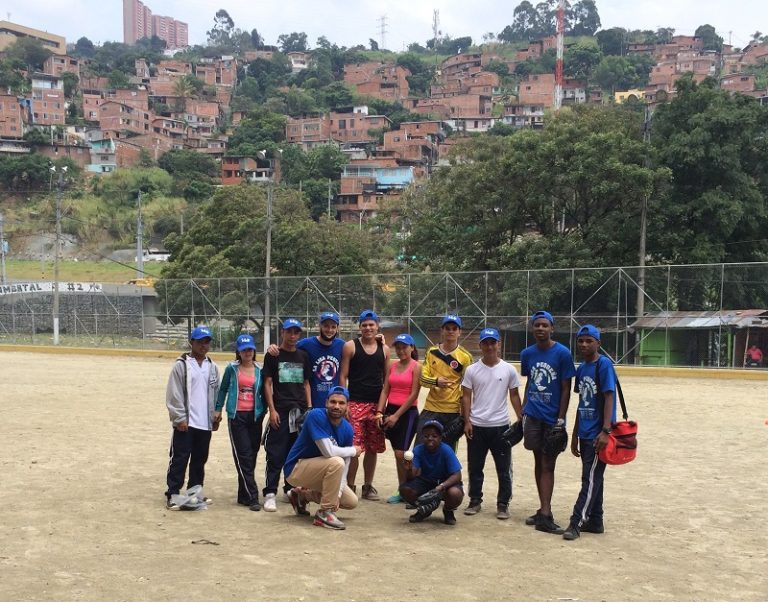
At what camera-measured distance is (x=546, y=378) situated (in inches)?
245

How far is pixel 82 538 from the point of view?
580 cm

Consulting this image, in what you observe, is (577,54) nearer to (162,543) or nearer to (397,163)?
(397,163)

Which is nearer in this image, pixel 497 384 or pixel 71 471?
pixel 497 384

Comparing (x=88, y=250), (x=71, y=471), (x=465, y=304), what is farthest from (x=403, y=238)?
(x=88, y=250)

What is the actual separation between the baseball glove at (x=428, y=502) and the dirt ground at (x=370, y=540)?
0.44 ft

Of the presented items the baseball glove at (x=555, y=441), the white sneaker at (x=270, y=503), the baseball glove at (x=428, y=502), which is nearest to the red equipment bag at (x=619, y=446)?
the baseball glove at (x=555, y=441)

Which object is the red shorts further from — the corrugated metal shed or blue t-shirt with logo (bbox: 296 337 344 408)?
the corrugated metal shed

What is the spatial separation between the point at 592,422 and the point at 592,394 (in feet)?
0.68

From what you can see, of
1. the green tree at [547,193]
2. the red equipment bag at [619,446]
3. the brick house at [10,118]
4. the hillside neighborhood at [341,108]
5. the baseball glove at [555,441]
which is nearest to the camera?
the red equipment bag at [619,446]

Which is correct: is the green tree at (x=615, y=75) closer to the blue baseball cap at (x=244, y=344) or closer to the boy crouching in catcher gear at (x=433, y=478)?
the blue baseball cap at (x=244, y=344)

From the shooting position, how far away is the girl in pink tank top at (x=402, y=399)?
6793 millimetres

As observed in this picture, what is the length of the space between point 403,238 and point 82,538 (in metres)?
30.8

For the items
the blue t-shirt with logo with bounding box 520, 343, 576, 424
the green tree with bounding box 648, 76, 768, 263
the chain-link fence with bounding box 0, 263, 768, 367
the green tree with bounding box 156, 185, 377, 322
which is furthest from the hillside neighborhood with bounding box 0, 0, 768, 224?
the blue t-shirt with logo with bounding box 520, 343, 576, 424

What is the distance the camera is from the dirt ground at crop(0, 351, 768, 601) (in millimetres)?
4828
